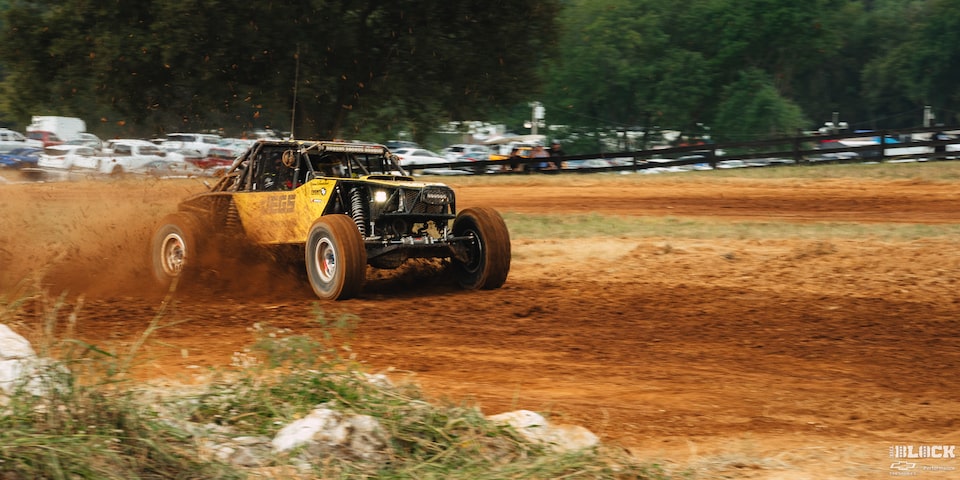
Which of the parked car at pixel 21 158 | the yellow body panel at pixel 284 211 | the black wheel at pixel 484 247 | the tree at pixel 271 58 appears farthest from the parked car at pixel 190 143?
the black wheel at pixel 484 247

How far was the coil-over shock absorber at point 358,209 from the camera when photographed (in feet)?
36.5

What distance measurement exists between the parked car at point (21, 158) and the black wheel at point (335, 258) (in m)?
34.5

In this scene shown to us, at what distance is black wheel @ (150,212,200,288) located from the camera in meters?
11.7

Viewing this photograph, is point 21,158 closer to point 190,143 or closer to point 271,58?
point 190,143

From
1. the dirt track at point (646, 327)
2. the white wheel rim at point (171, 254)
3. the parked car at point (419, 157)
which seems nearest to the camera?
the dirt track at point (646, 327)

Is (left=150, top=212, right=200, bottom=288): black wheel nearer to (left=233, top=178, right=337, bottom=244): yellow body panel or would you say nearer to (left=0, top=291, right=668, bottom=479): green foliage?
(left=233, top=178, right=337, bottom=244): yellow body panel

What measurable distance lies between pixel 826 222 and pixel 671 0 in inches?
1976

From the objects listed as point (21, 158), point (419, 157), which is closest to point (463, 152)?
point (419, 157)

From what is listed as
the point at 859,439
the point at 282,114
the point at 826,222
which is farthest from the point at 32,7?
the point at 859,439

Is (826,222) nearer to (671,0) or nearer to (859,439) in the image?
(859,439)

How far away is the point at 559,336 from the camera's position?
909 cm

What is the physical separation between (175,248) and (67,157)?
28.3 meters

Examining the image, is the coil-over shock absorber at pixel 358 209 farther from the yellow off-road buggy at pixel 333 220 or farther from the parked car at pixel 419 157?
the parked car at pixel 419 157

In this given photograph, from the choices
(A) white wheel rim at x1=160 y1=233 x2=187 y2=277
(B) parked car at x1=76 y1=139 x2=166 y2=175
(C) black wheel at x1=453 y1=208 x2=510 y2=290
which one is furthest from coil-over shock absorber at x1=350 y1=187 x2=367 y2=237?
(B) parked car at x1=76 y1=139 x2=166 y2=175
